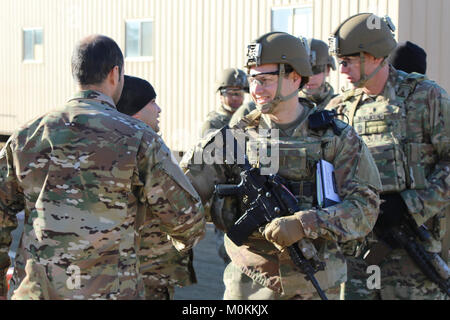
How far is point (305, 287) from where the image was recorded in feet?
12.2

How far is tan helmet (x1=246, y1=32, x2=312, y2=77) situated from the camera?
3879 millimetres

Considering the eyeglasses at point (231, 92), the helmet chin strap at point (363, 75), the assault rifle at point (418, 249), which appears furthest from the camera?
the eyeglasses at point (231, 92)

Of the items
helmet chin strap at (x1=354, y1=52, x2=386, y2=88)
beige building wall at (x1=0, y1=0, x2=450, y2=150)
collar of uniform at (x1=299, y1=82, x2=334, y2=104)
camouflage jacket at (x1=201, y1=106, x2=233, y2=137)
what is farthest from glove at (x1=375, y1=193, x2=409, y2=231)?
beige building wall at (x1=0, y1=0, x2=450, y2=150)

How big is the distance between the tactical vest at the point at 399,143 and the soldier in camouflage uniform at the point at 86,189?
2081 millimetres

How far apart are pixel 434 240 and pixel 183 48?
1061cm

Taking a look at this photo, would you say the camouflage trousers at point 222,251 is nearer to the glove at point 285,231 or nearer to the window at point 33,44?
the glove at point 285,231

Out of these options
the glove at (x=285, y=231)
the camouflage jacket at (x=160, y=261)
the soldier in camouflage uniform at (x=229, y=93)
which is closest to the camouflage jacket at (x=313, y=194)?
the glove at (x=285, y=231)

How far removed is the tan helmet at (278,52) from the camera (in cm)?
388

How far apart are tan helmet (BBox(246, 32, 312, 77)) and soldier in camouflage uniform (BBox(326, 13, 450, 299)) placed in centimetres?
100

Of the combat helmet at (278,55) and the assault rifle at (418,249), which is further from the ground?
the combat helmet at (278,55)

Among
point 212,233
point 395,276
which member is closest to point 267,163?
point 395,276

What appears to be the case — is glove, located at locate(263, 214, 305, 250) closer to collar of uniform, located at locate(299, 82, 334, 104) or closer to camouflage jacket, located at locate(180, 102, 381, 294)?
camouflage jacket, located at locate(180, 102, 381, 294)
